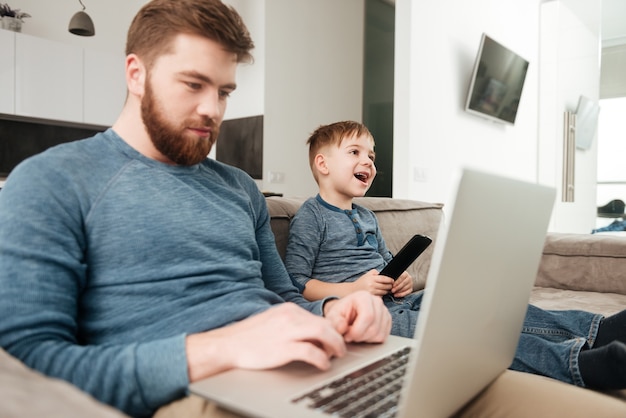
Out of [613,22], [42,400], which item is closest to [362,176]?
[42,400]

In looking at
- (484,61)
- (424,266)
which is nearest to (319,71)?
(484,61)

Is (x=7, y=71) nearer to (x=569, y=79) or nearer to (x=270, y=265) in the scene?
(x=270, y=265)

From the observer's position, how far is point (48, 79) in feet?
13.2

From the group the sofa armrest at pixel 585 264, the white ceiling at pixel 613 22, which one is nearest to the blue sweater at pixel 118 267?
the sofa armrest at pixel 585 264

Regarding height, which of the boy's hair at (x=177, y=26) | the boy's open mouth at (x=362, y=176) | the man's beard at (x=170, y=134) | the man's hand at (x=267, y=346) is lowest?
the man's hand at (x=267, y=346)

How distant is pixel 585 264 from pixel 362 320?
5.58ft

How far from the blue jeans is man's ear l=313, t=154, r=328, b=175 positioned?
0.51m

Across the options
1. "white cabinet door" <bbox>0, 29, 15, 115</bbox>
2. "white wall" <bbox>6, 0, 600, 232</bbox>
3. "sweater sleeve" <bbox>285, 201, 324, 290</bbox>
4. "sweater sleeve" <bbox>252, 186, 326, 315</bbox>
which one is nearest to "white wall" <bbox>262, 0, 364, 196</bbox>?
"white wall" <bbox>6, 0, 600, 232</bbox>

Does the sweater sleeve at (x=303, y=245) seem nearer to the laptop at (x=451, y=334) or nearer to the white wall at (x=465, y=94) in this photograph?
the laptop at (x=451, y=334)

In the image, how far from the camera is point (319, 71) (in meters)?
5.06

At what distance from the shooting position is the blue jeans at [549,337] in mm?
1034

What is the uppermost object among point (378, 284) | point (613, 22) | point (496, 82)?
point (613, 22)

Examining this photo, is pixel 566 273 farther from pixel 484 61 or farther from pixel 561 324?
pixel 484 61

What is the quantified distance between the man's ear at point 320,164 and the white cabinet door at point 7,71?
3190 millimetres
